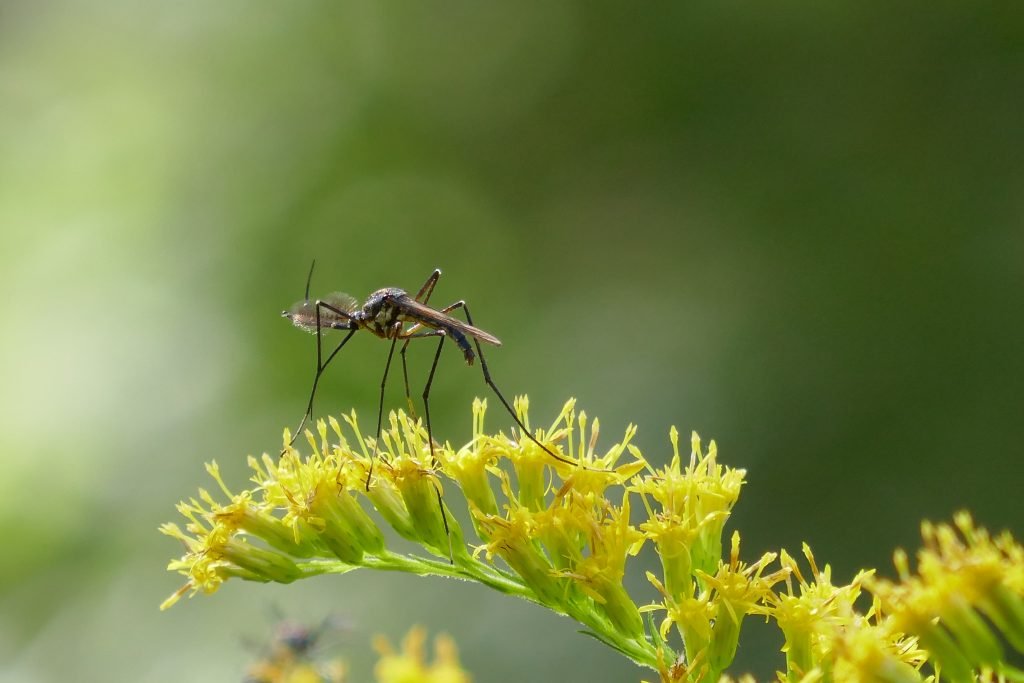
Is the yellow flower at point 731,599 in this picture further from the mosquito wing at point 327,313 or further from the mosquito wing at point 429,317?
the mosquito wing at point 327,313

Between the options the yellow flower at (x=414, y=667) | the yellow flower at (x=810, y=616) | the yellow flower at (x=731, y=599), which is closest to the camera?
the yellow flower at (x=414, y=667)

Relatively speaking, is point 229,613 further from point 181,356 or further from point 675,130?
point 675,130

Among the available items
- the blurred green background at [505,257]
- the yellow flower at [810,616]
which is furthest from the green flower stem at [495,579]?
the blurred green background at [505,257]

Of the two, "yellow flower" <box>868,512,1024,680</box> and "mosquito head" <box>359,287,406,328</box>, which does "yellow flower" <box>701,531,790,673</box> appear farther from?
"mosquito head" <box>359,287,406,328</box>

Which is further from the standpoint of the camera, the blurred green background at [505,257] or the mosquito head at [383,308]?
the blurred green background at [505,257]

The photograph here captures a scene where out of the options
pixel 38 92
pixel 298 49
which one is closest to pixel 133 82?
pixel 38 92

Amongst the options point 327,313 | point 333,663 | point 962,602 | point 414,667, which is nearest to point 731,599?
point 962,602

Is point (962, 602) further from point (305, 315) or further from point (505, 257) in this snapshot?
point (505, 257)
